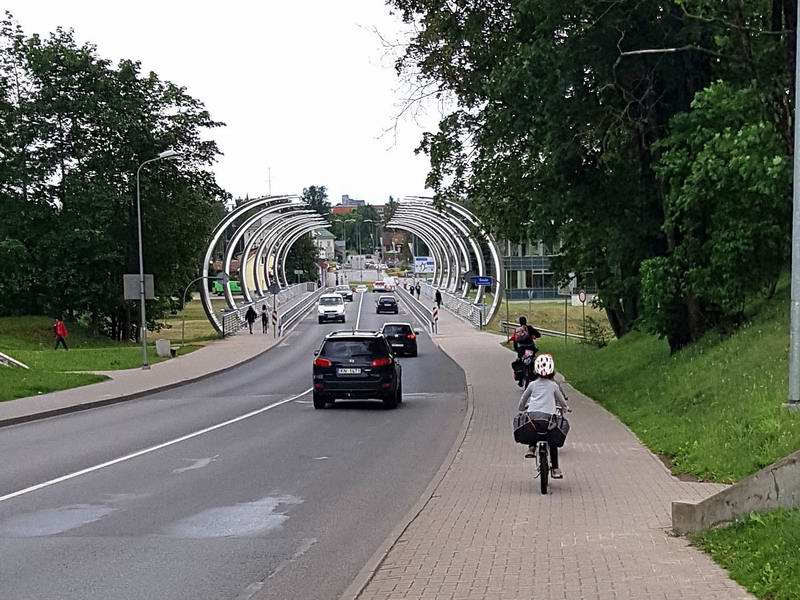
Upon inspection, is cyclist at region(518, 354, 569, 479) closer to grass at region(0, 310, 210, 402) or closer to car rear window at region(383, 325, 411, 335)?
grass at region(0, 310, 210, 402)

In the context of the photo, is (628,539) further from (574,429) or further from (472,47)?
(472,47)

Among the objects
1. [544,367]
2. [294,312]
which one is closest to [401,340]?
[544,367]

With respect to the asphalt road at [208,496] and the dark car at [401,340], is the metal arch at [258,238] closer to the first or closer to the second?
the dark car at [401,340]

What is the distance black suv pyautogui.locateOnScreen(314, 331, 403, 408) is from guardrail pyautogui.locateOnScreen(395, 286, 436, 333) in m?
40.2

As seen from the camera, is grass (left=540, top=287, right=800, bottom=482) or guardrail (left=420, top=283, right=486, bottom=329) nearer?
grass (left=540, top=287, right=800, bottom=482)

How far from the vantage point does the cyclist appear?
10.8 m

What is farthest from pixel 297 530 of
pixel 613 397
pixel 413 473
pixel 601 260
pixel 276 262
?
pixel 276 262

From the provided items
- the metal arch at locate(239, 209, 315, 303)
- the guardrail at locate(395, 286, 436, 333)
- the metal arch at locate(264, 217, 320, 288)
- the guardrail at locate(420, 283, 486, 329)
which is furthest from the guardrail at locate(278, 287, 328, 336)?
the guardrail at locate(420, 283, 486, 329)

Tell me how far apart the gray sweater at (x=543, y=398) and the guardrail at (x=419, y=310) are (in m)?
51.2

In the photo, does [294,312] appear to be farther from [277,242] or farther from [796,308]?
[796,308]

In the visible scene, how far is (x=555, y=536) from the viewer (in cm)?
828

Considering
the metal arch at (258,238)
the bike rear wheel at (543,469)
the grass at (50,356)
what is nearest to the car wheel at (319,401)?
the grass at (50,356)

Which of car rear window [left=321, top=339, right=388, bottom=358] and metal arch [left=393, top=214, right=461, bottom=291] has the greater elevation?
metal arch [left=393, top=214, right=461, bottom=291]

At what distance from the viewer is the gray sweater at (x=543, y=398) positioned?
10.9m
